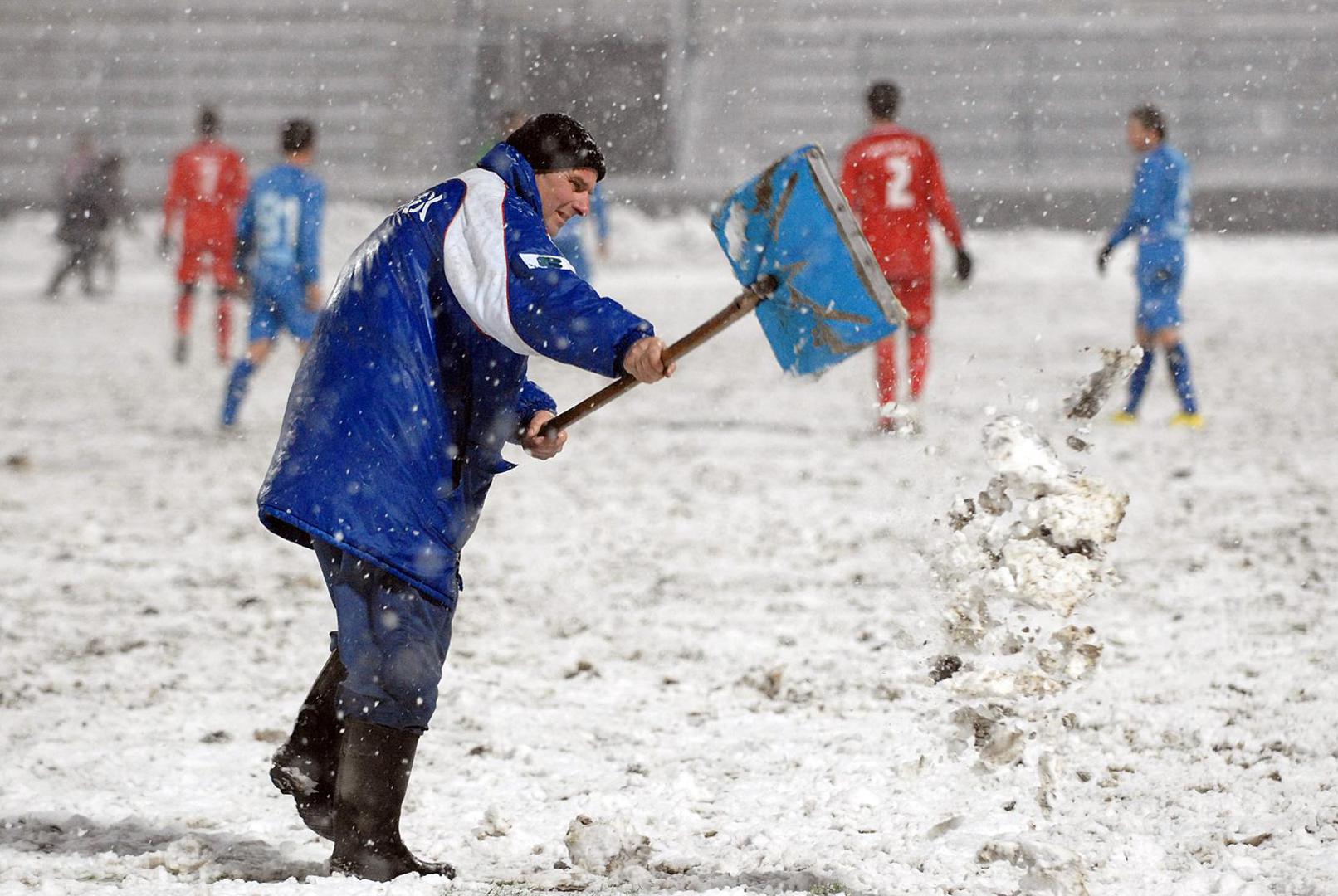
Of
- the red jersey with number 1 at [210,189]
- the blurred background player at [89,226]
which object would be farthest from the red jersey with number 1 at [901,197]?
the blurred background player at [89,226]

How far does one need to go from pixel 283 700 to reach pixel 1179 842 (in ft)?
7.28

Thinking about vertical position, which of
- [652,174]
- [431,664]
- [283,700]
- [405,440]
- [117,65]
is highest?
[117,65]

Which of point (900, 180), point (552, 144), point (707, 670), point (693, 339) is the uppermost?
point (900, 180)

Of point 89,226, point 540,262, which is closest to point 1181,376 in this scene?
point 540,262

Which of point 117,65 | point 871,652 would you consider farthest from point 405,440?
point 117,65

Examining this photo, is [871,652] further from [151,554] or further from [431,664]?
[151,554]

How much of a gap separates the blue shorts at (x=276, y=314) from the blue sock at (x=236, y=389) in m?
0.21

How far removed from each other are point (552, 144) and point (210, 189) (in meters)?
8.63

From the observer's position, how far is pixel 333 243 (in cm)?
2002

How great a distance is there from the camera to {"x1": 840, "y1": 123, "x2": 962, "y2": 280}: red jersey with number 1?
7559 mm

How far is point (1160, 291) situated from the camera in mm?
7836

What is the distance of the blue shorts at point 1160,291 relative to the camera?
25.5 ft

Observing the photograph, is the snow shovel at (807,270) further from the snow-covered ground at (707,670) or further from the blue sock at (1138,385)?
the blue sock at (1138,385)

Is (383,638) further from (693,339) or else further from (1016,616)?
(1016,616)
